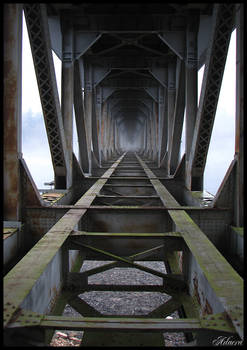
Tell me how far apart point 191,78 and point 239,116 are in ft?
16.3

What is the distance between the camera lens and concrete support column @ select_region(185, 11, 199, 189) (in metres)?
10.1

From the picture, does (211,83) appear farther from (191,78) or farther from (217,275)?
(217,275)

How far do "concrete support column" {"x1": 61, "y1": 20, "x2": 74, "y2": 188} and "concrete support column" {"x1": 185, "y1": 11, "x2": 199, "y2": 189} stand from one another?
4012 mm

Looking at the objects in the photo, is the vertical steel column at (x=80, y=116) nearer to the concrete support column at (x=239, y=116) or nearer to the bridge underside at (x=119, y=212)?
the bridge underside at (x=119, y=212)

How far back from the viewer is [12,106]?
5.88 m

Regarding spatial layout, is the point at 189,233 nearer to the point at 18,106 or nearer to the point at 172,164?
the point at 18,106

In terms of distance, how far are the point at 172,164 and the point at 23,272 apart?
11.4 m

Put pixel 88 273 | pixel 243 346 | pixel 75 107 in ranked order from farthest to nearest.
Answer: pixel 75 107
pixel 88 273
pixel 243 346

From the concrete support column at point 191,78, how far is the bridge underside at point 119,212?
0.12 feet

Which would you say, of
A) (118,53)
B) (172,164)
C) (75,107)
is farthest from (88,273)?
(118,53)

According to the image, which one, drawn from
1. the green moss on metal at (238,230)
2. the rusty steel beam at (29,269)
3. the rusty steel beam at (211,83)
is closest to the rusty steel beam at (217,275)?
the green moss on metal at (238,230)

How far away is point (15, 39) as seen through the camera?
19.4ft

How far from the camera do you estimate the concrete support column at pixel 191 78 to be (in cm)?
1005

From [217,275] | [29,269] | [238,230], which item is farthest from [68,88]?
[217,275]
